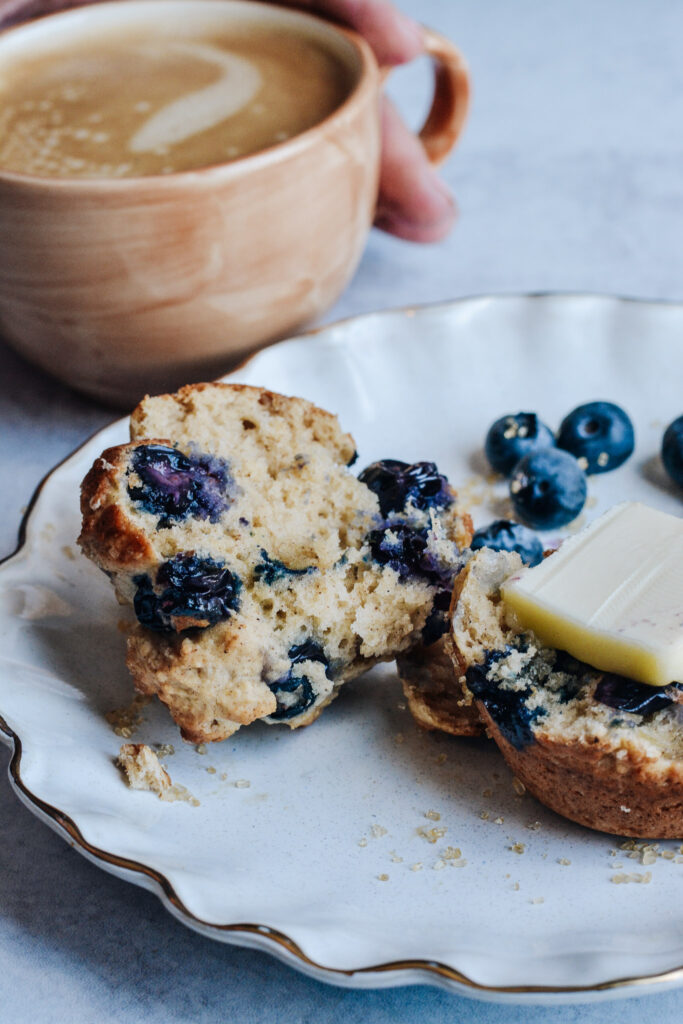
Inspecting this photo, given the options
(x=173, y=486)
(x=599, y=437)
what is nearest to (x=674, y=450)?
(x=599, y=437)

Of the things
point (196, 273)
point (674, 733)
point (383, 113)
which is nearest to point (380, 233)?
point (383, 113)

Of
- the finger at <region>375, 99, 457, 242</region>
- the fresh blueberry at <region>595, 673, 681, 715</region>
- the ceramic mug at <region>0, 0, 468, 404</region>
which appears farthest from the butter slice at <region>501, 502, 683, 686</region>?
the finger at <region>375, 99, 457, 242</region>

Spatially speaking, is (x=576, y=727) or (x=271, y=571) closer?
(x=576, y=727)

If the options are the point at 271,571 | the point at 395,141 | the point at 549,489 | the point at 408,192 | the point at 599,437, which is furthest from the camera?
the point at 408,192

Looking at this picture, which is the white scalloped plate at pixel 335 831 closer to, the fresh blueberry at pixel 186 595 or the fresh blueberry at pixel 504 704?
the fresh blueberry at pixel 504 704

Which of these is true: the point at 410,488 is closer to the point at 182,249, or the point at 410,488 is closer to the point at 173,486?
the point at 173,486
